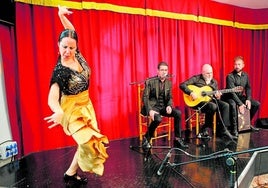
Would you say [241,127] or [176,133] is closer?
[176,133]

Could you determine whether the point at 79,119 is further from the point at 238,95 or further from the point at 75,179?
the point at 238,95

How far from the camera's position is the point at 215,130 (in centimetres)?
412

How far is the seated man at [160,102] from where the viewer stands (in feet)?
11.5

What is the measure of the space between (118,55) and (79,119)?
6.11 feet

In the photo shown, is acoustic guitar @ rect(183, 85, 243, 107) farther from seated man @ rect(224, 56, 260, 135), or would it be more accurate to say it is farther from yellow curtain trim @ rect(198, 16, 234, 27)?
yellow curtain trim @ rect(198, 16, 234, 27)

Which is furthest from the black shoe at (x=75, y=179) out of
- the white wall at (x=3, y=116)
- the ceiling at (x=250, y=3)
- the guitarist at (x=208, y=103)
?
the ceiling at (x=250, y=3)

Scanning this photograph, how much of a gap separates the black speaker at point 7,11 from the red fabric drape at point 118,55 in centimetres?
9

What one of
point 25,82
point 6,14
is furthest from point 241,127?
point 6,14

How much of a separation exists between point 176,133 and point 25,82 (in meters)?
1.92

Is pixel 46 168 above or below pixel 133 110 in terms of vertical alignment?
below

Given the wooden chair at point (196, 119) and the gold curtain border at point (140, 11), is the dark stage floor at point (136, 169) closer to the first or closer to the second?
the wooden chair at point (196, 119)

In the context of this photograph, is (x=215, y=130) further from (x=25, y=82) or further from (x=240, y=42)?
(x=25, y=82)

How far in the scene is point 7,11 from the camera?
9.80 feet

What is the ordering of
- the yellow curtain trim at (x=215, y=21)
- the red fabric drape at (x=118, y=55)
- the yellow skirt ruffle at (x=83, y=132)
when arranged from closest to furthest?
the yellow skirt ruffle at (x=83, y=132) < the red fabric drape at (x=118, y=55) < the yellow curtain trim at (x=215, y=21)
